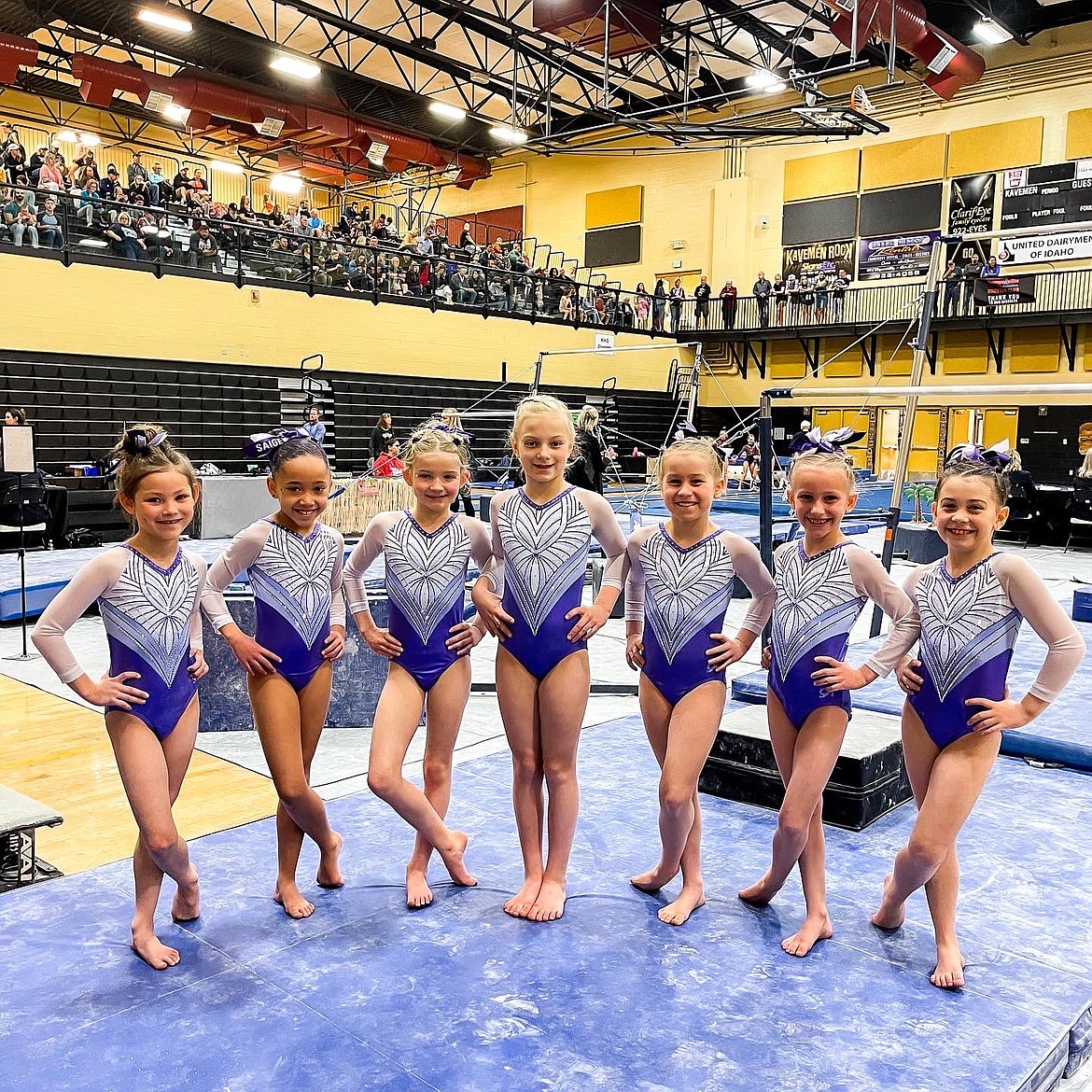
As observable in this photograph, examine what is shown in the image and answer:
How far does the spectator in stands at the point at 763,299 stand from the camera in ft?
74.9

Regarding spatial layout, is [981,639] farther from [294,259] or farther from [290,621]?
[294,259]

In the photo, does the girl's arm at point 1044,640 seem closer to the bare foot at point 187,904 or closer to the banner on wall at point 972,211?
the bare foot at point 187,904

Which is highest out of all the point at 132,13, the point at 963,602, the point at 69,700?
the point at 132,13

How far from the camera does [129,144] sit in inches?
951

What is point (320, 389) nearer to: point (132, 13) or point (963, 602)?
point (132, 13)

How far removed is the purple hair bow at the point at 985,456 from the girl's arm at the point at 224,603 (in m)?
2.03

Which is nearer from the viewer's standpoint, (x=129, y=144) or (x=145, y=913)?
(x=145, y=913)

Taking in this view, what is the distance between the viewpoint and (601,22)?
1661 centimetres

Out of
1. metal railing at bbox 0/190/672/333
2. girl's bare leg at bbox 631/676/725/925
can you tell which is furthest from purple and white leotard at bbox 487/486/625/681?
metal railing at bbox 0/190/672/333

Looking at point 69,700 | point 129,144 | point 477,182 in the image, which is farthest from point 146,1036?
Result: point 477,182

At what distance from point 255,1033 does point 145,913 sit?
589 millimetres

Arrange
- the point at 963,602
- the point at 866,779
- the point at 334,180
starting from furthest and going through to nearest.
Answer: the point at 334,180, the point at 866,779, the point at 963,602

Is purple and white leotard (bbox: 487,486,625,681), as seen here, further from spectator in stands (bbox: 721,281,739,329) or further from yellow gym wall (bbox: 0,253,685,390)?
spectator in stands (bbox: 721,281,739,329)

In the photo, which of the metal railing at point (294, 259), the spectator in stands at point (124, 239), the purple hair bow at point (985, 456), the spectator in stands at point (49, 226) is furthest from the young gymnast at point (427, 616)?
the spectator in stands at point (124, 239)
